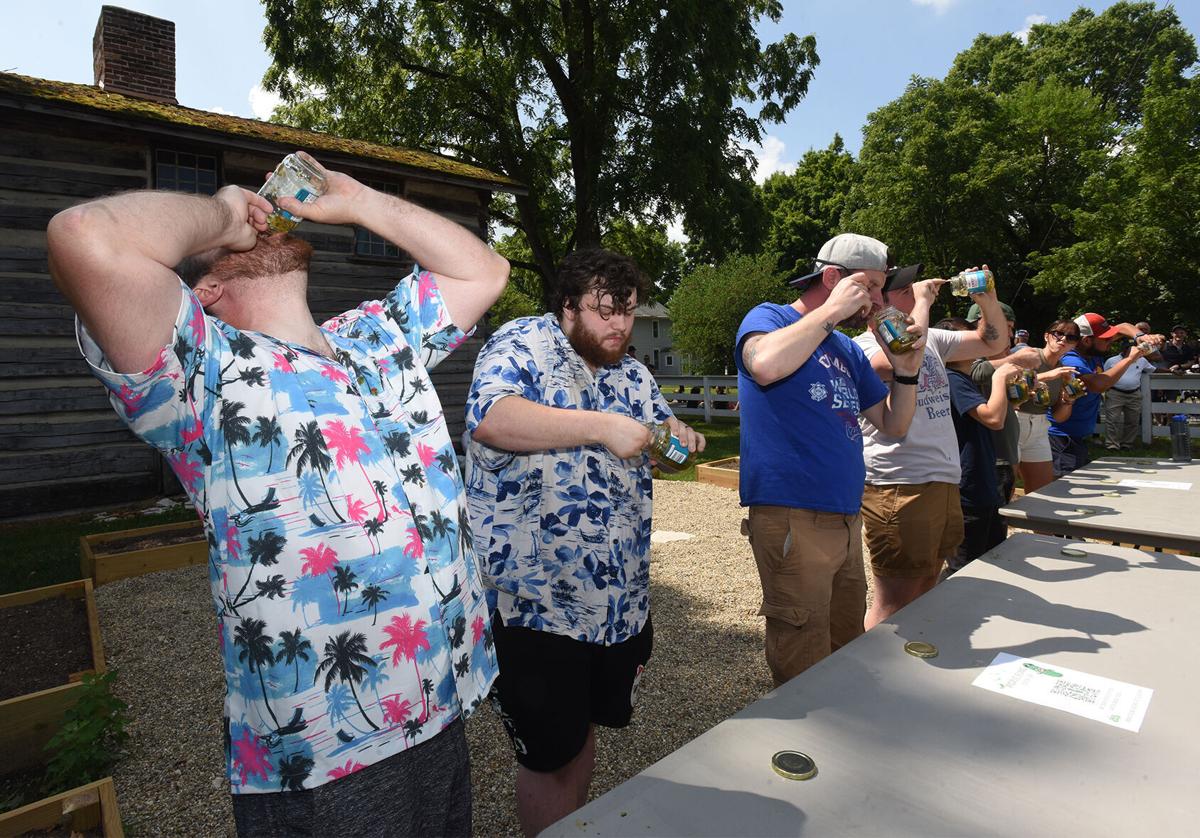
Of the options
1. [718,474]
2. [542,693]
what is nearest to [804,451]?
[542,693]

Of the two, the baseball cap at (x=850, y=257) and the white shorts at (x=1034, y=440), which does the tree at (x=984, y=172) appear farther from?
the baseball cap at (x=850, y=257)

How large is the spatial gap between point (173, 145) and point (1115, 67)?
38.3 m

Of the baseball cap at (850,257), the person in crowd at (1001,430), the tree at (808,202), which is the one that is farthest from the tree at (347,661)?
the tree at (808,202)

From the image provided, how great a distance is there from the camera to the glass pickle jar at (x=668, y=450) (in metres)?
1.98

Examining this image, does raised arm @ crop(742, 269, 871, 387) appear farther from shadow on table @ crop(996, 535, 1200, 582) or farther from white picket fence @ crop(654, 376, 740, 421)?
white picket fence @ crop(654, 376, 740, 421)

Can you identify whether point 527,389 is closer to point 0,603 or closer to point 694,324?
point 0,603

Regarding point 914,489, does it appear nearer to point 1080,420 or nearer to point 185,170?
point 1080,420

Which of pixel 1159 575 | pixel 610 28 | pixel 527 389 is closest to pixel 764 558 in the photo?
pixel 527 389

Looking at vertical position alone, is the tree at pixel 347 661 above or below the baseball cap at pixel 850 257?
below

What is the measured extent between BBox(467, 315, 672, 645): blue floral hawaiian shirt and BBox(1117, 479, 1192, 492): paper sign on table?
12.9 ft

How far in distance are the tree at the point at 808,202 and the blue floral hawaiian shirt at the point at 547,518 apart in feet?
115

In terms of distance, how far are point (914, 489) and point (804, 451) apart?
116 centimetres

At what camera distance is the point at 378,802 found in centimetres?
128

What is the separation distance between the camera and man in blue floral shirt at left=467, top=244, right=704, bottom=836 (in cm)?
193
